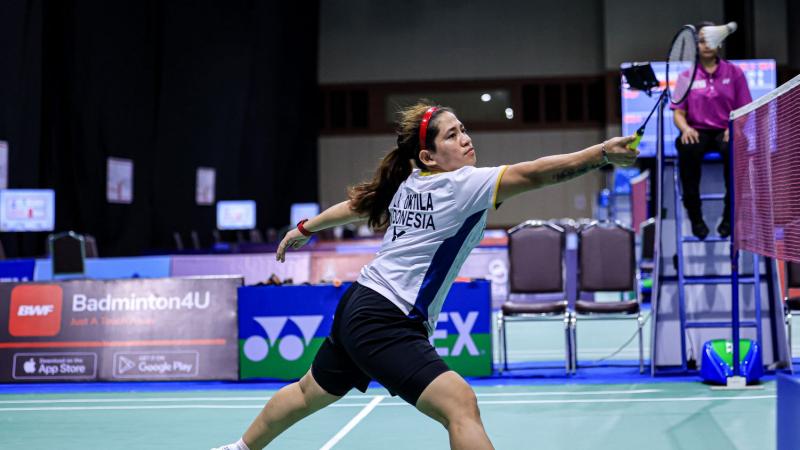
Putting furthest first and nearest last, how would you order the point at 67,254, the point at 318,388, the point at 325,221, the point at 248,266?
1. the point at 67,254
2. the point at 248,266
3. the point at 325,221
4. the point at 318,388

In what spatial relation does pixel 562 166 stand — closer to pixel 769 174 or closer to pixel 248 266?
pixel 769 174

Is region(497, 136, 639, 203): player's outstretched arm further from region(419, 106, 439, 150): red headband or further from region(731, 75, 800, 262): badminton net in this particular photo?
region(731, 75, 800, 262): badminton net

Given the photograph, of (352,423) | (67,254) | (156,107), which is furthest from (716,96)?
(156,107)

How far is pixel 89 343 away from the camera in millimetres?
7250

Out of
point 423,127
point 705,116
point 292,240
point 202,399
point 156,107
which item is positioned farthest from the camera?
point 156,107

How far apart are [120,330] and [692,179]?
447 cm

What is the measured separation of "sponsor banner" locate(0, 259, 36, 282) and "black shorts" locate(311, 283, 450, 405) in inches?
328

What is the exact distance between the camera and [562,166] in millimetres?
2617

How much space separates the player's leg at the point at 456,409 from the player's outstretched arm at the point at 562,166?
0.57 m

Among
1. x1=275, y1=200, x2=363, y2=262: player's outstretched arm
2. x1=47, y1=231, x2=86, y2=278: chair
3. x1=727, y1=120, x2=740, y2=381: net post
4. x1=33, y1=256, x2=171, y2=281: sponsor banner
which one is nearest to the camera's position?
x1=275, y1=200, x2=363, y2=262: player's outstretched arm

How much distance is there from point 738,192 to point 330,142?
22.2 meters

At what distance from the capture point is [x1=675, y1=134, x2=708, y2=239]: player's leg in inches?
256

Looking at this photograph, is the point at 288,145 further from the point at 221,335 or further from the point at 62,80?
the point at 221,335

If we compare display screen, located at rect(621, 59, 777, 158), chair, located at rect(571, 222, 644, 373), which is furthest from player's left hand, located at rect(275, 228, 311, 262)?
display screen, located at rect(621, 59, 777, 158)
